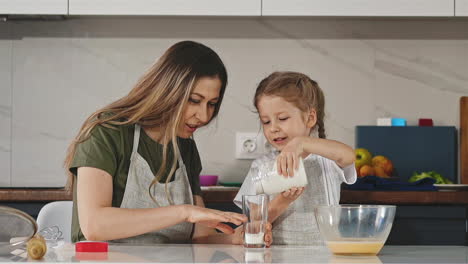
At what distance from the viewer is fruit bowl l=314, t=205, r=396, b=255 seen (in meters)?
1.36

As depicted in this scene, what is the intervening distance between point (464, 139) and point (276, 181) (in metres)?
1.83

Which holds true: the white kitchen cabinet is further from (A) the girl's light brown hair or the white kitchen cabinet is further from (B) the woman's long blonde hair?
(B) the woman's long blonde hair

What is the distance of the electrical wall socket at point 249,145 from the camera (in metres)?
3.21

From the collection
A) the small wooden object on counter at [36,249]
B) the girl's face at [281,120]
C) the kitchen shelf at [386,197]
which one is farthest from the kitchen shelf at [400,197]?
the small wooden object on counter at [36,249]

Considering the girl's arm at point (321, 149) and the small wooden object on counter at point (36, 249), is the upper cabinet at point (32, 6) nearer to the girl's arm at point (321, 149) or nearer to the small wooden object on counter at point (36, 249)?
the girl's arm at point (321, 149)

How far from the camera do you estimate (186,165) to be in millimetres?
2062

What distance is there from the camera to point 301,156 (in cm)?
200

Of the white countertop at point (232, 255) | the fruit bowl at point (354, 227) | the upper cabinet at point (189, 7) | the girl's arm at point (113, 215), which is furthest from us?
the upper cabinet at point (189, 7)

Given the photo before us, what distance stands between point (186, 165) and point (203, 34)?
1.31 metres

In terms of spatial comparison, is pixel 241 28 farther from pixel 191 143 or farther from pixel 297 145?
pixel 297 145

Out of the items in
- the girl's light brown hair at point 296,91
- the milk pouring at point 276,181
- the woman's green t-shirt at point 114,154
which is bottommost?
the milk pouring at point 276,181

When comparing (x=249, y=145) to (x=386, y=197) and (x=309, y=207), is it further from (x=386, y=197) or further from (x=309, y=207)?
(x=309, y=207)

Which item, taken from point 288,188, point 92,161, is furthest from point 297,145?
point 92,161

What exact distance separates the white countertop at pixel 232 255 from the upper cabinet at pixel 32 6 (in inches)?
65.1
